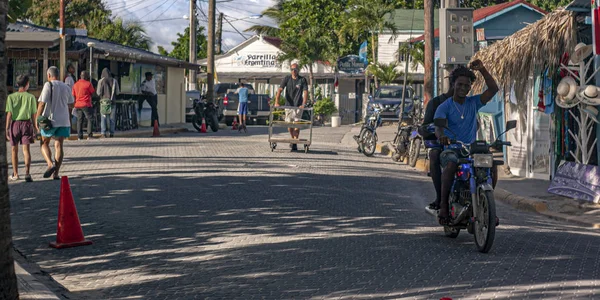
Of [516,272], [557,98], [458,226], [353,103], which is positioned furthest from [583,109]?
[353,103]

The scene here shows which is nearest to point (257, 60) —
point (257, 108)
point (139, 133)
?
point (257, 108)

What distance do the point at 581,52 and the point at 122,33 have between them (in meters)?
46.0

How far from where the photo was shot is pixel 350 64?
56.0 meters

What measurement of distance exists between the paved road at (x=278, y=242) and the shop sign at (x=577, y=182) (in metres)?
1.10

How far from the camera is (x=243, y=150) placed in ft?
69.7

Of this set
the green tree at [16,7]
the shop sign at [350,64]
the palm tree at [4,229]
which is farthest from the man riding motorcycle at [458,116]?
the shop sign at [350,64]

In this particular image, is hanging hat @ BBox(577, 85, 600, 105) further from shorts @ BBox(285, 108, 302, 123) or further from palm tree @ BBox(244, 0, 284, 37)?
palm tree @ BBox(244, 0, 284, 37)

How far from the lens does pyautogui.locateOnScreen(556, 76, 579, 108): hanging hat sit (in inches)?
544

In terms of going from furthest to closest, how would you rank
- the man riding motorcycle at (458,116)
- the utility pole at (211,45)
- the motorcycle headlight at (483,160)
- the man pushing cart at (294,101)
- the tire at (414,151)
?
the utility pole at (211,45) < the man pushing cart at (294,101) < the tire at (414,151) < the man riding motorcycle at (458,116) < the motorcycle headlight at (483,160)

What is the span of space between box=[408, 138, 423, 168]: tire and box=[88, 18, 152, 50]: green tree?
123 feet

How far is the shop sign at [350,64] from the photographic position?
55.9 metres

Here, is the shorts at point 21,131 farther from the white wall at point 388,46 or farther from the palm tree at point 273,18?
the palm tree at point 273,18

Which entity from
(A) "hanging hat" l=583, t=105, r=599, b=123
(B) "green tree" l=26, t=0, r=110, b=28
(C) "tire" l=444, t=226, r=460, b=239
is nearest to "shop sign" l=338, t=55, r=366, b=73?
(B) "green tree" l=26, t=0, r=110, b=28

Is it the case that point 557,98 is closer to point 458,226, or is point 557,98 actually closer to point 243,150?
point 458,226
